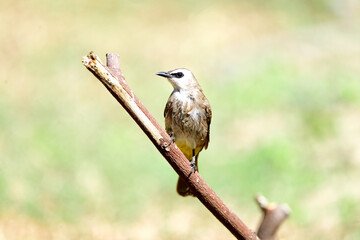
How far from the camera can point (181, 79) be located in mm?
5086

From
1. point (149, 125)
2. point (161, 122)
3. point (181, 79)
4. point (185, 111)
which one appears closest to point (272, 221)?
point (185, 111)

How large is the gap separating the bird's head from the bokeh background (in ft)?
7.72

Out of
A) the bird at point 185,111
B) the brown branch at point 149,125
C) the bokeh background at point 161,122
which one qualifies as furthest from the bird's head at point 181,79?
the bokeh background at point 161,122

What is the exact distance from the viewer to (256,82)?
11586 millimetres

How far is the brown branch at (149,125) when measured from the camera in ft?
12.1

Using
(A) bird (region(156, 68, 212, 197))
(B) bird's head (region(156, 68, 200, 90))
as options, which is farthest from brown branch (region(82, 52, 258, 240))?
(B) bird's head (region(156, 68, 200, 90))

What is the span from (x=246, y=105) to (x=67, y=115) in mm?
3370

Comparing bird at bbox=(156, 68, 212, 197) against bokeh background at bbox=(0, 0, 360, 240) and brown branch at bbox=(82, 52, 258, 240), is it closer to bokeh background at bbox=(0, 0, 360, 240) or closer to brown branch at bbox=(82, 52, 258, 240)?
brown branch at bbox=(82, 52, 258, 240)

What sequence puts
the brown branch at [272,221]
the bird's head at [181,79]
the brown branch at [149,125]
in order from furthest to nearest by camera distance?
the brown branch at [272,221]
the bird's head at [181,79]
the brown branch at [149,125]

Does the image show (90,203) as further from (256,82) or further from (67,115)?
(256,82)

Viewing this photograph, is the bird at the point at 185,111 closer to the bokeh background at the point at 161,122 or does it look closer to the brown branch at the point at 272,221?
the brown branch at the point at 272,221

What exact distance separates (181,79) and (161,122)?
187 inches

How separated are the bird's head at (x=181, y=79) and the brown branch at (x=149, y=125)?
3.84 ft

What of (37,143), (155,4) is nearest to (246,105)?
(37,143)
